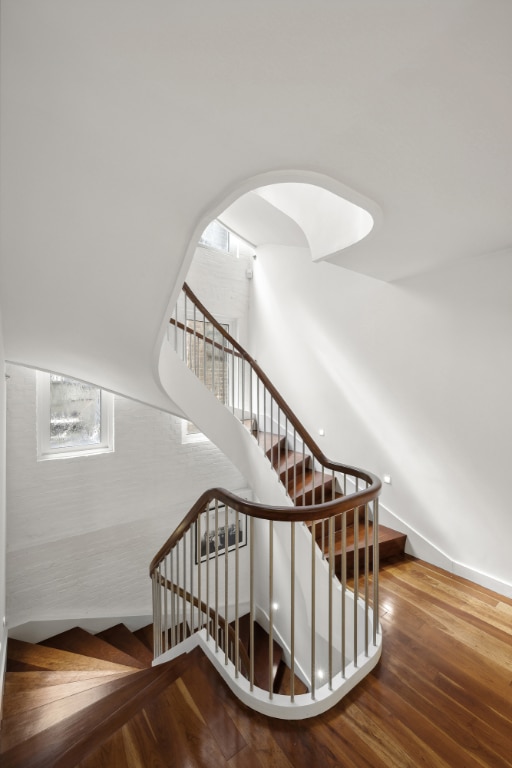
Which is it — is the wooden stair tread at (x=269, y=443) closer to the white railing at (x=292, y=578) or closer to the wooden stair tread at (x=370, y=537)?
the white railing at (x=292, y=578)

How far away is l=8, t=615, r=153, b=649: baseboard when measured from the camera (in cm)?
345

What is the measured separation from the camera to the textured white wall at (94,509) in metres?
3.44

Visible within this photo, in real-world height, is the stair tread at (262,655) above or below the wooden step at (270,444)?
below

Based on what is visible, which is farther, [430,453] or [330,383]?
[330,383]

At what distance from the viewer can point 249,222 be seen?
14.9 ft

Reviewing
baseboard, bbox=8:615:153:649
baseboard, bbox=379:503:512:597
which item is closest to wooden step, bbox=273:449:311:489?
baseboard, bbox=379:503:512:597

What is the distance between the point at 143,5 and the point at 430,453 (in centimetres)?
311

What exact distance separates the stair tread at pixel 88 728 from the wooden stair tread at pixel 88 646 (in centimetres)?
176

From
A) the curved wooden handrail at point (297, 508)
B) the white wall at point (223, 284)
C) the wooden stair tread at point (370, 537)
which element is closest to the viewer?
the curved wooden handrail at point (297, 508)

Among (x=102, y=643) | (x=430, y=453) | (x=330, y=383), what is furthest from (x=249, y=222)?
(x=102, y=643)

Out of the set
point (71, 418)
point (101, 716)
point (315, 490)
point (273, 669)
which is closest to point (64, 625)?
point (71, 418)

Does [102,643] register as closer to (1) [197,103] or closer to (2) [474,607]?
(2) [474,607]

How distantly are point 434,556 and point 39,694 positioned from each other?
3003 mm

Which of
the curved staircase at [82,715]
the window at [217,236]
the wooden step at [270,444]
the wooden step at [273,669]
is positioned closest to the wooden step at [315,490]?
the wooden step at [270,444]
